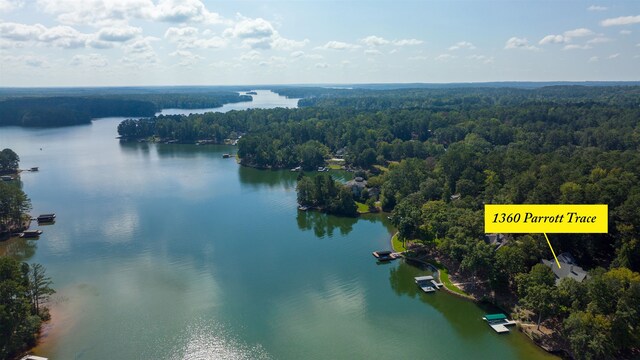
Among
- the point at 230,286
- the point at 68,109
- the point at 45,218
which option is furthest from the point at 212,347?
the point at 68,109

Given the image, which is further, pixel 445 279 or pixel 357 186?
pixel 357 186

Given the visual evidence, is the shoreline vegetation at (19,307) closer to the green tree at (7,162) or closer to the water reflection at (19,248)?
the water reflection at (19,248)

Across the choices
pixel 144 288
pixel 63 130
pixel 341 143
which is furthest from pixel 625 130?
pixel 63 130

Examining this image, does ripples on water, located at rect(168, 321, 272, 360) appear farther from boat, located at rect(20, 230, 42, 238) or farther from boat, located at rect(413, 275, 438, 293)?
boat, located at rect(20, 230, 42, 238)

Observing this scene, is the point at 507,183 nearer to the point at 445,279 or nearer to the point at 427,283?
the point at 445,279

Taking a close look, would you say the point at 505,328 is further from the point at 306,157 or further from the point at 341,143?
the point at 341,143
